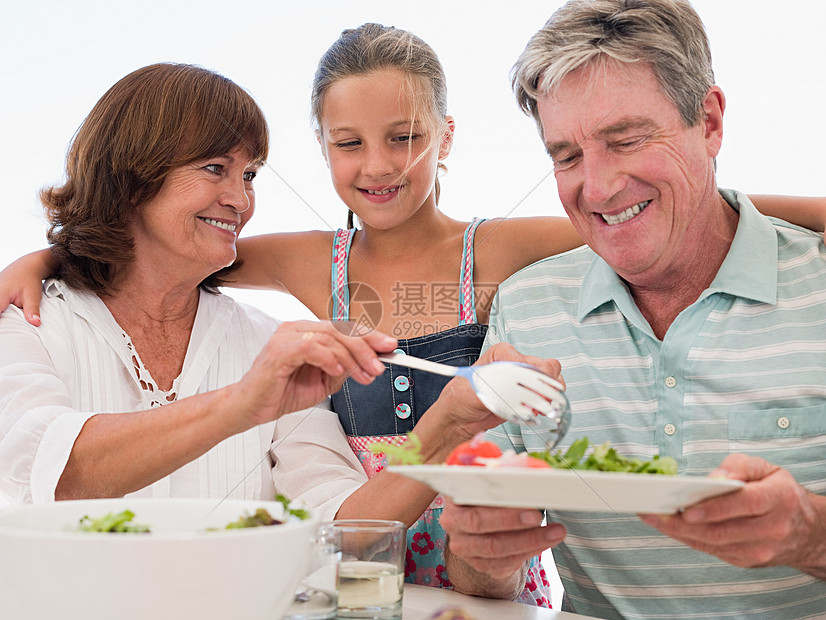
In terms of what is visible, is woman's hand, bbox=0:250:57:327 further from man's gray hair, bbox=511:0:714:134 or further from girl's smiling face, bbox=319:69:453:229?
man's gray hair, bbox=511:0:714:134

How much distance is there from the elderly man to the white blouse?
42 cm

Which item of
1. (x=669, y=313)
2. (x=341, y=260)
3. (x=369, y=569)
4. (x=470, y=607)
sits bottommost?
(x=470, y=607)

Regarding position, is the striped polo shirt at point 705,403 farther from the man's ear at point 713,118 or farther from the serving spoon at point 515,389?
the serving spoon at point 515,389

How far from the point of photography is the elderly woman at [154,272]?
1320 millimetres

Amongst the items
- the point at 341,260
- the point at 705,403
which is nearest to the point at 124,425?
the point at 341,260

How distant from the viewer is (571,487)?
2.18ft

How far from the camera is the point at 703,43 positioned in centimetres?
124

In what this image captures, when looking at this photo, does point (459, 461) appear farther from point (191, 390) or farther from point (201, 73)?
point (201, 73)

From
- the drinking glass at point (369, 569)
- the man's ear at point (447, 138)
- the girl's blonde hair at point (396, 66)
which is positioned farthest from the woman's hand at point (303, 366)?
the man's ear at point (447, 138)

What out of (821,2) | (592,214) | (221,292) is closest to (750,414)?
(592,214)

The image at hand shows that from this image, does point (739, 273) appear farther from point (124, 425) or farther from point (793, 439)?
point (124, 425)

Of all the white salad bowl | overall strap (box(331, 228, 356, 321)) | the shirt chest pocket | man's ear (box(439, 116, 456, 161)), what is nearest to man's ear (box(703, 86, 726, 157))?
the shirt chest pocket

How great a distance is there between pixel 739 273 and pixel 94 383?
1.06 meters

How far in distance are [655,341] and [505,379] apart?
0.46m
